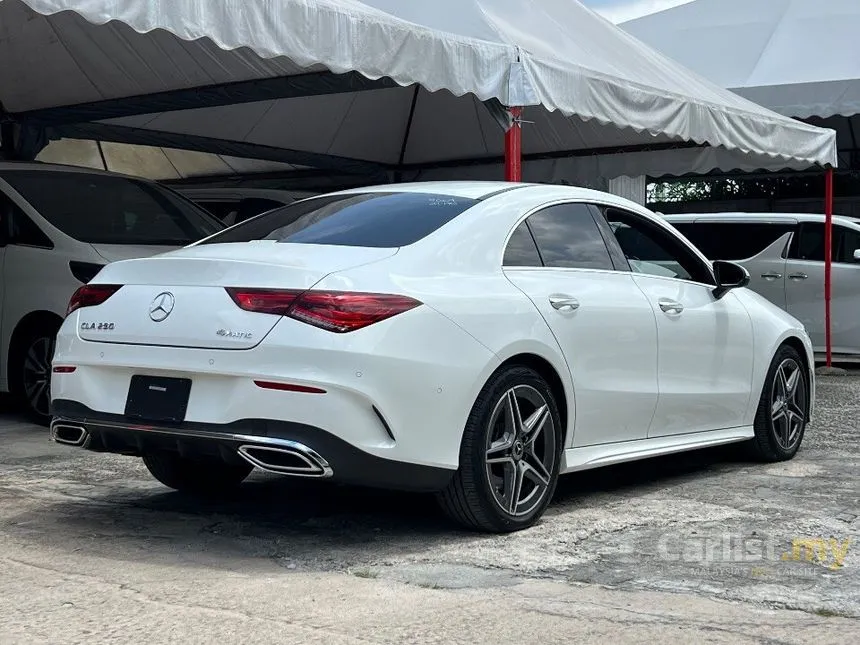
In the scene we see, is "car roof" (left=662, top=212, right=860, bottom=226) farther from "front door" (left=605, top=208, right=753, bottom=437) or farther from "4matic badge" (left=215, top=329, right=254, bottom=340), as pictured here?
"4matic badge" (left=215, top=329, right=254, bottom=340)

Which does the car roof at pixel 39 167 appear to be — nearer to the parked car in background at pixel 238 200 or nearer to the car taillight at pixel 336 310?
the parked car in background at pixel 238 200

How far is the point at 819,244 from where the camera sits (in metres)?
13.3

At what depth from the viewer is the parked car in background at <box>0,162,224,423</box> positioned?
795cm

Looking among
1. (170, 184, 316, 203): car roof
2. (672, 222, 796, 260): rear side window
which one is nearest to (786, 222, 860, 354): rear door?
(672, 222, 796, 260): rear side window

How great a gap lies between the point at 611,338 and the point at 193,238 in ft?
14.0

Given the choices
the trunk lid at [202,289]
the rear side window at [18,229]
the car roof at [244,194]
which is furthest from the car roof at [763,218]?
the trunk lid at [202,289]

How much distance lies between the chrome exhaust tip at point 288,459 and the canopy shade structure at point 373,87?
7.75 ft

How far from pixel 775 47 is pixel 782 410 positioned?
10.3m

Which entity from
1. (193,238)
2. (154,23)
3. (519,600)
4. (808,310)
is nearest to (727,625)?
(519,600)

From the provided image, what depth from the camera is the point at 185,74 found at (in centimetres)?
Result: 1062

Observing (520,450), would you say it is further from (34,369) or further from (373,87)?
(373,87)

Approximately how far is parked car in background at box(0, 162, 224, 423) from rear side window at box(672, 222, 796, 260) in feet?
23.0

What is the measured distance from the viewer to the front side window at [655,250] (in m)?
6.11

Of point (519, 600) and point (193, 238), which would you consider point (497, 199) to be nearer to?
point (519, 600)
